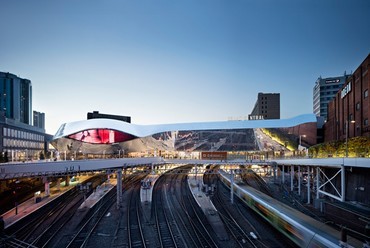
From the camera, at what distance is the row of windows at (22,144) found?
266 feet

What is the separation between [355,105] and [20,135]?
3775 inches

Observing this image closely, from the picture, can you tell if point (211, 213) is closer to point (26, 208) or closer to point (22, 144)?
point (26, 208)

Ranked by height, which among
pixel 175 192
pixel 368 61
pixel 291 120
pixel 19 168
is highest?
pixel 368 61

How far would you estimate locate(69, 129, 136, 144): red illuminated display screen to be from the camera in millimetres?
87312

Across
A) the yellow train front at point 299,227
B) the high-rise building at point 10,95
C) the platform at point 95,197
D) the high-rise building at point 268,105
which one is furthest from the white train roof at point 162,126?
the high-rise building at point 10,95

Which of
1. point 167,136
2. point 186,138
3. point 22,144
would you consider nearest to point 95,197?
point 167,136

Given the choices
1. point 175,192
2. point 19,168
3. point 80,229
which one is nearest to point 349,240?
point 80,229

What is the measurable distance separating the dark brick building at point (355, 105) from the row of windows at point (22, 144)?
87264 millimetres

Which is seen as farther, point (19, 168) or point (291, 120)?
point (291, 120)

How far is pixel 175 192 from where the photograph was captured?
55.2 meters

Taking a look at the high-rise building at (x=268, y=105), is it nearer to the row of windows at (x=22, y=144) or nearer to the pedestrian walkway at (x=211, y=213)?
the pedestrian walkway at (x=211, y=213)

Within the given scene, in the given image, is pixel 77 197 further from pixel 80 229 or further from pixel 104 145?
pixel 104 145

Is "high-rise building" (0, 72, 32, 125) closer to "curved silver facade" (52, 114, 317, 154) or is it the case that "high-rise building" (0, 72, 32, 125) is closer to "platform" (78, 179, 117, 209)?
"curved silver facade" (52, 114, 317, 154)

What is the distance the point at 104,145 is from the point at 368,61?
245 ft
